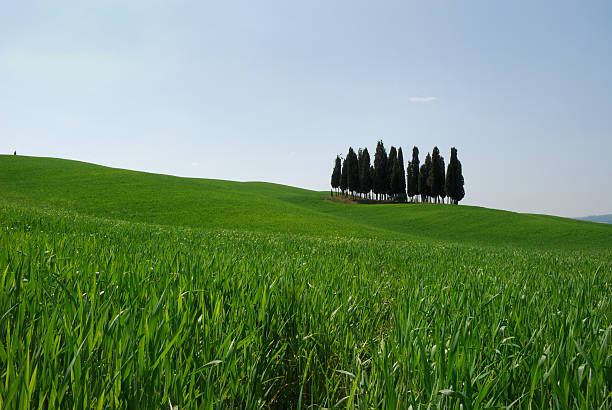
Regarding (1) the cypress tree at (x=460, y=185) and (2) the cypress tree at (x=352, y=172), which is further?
(2) the cypress tree at (x=352, y=172)

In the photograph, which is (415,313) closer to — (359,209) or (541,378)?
(541,378)

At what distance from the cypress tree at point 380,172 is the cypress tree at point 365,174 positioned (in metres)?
1.88

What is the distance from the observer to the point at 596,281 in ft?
16.5

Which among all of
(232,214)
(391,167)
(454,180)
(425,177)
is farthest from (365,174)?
(232,214)

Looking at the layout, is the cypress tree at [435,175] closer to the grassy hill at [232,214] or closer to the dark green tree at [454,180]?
the dark green tree at [454,180]

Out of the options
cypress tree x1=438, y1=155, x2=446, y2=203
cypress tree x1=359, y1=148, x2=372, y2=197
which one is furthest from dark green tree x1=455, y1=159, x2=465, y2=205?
cypress tree x1=359, y1=148, x2=372, y2=197

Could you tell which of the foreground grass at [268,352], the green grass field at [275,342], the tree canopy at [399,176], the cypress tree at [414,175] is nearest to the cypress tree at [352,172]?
the tree canopy at [399,176]

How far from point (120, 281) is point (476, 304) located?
3079 mm

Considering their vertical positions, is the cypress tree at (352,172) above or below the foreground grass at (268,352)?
above

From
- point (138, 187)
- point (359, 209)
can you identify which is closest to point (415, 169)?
point (359, 209)

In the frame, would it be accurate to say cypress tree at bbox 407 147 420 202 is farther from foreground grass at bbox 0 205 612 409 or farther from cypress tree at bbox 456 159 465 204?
foreground grass at bbox 0 205 612 409

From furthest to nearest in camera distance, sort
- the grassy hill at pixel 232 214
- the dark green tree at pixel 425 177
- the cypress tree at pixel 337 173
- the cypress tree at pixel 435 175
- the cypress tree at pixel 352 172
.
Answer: the cypress tree at pixel 337 173, the cypress tree at pixel 352 172, the dark green tree at pixel 425 177, the cypress tree at pixel 435 175, the grassy hill at pixel 232 214

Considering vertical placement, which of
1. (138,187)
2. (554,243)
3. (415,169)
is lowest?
(554,243)

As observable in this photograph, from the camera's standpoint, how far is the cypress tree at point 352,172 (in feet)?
287
